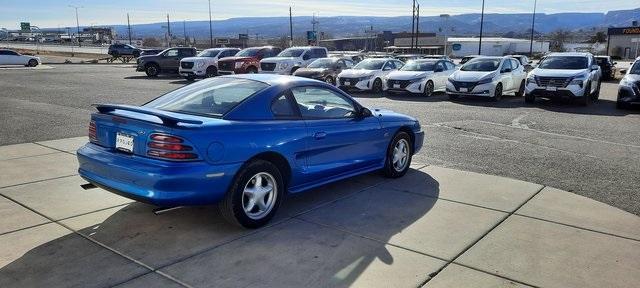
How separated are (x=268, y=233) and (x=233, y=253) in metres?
0.55

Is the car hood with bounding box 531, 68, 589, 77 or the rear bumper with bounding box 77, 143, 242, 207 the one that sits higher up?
the car hood with bounding box 531, 68, 589, 77

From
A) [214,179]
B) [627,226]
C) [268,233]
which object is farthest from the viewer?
[627,226]

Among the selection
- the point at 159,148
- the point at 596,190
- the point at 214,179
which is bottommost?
the point at 596,190

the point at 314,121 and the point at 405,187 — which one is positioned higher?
the point at 314,121

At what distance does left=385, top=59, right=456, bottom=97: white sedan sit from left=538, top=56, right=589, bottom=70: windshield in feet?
12.3

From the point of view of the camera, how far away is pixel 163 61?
30.6 m

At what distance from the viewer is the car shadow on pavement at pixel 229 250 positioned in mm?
3754

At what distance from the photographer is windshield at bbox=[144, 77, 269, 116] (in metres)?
4.82

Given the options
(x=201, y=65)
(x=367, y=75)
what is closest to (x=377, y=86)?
(x=367, y=75)

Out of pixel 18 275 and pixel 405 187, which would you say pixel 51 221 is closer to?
pixel 18 275

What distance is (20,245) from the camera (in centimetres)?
427

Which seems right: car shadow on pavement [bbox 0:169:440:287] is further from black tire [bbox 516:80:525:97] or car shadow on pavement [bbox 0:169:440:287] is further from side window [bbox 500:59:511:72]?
black tire [bbox 516:80:525:97]

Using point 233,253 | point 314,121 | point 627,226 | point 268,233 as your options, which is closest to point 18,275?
point 233,253

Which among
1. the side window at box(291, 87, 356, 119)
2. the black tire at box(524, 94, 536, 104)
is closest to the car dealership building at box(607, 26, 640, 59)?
the black tire at box(524, 94, 536, 104)
